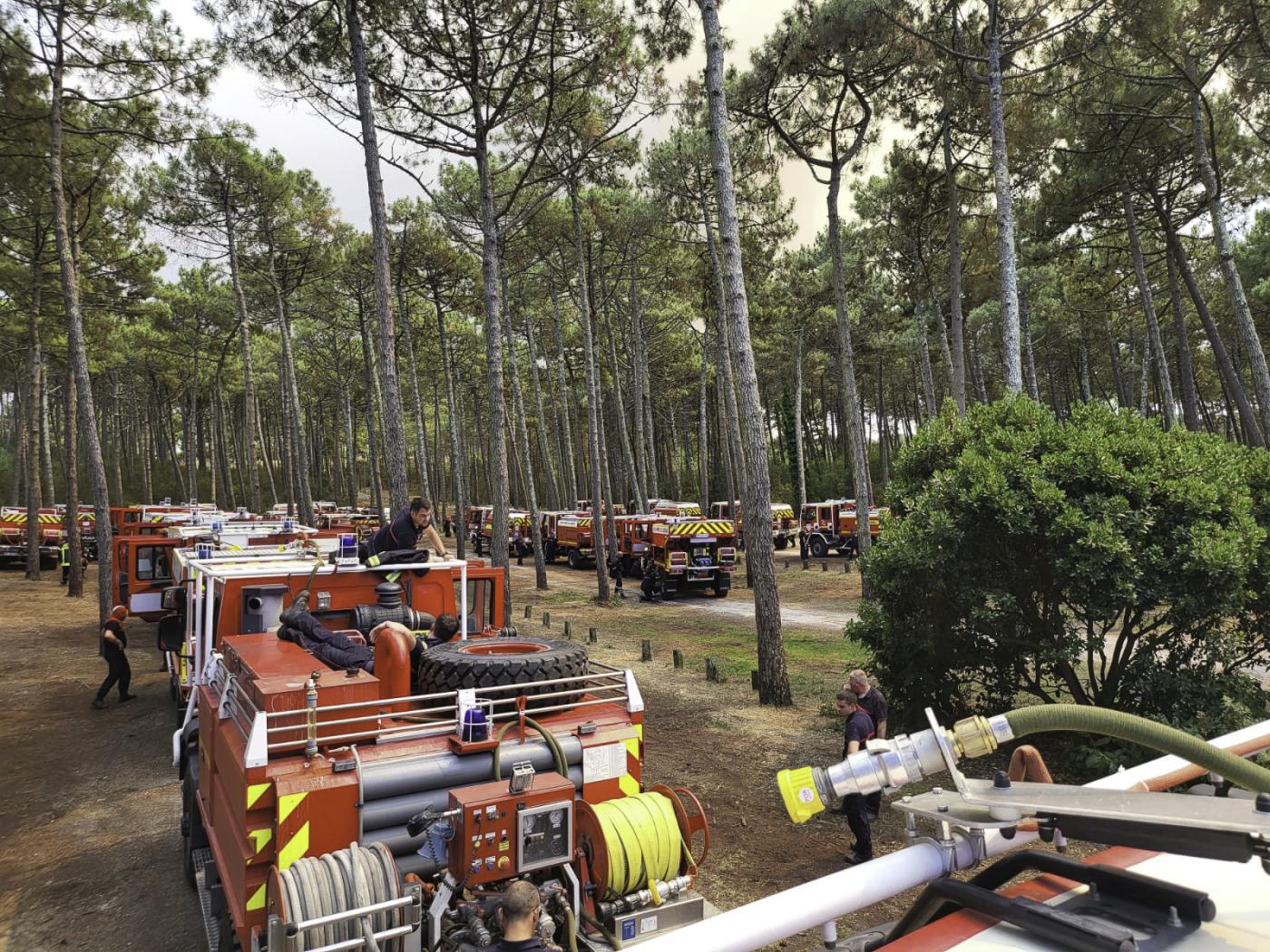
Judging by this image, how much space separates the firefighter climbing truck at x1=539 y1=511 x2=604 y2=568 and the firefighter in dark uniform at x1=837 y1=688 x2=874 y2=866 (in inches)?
883

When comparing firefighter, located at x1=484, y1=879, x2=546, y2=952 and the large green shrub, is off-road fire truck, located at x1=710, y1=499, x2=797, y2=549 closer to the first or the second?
the large green shrub

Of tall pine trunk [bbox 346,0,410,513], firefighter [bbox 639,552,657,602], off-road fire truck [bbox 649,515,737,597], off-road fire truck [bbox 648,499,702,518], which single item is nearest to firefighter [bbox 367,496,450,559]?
tall pine trunk [bbox 346,0,410,513]

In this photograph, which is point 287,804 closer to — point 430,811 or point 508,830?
point 430,811

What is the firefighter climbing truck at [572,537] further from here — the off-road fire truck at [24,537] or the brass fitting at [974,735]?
the brass fitting at [974,735]

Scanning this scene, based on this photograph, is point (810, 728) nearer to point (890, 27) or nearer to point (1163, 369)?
point (890, 27)

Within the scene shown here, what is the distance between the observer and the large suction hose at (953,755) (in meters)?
1.36

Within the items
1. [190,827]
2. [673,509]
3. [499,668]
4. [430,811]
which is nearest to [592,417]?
[673,509]

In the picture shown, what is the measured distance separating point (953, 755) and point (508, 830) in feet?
7.97

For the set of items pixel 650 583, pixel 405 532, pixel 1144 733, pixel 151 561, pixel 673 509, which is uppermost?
pixel 405 532

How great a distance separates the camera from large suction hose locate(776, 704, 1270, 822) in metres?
1.36

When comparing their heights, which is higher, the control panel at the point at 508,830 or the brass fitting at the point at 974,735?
the brass fitting at the point at 974,735

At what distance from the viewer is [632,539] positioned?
26.1 metres

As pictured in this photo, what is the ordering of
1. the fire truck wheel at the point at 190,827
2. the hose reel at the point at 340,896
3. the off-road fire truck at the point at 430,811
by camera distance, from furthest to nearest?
the fire truck wheel at the point at 190,827 < the off-road fire truck at the point at 430,811 < the hose reel at the point at 340,896

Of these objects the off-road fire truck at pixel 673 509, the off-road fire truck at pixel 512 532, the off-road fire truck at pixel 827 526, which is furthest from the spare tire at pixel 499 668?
the off-road fire truck at pixel 512 532
